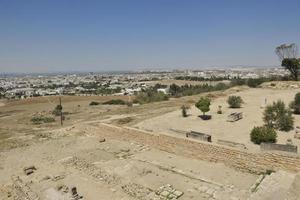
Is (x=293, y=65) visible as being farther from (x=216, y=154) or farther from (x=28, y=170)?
(x=28, y=170)

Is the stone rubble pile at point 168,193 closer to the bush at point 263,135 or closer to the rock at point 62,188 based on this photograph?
the rock at point 62,188

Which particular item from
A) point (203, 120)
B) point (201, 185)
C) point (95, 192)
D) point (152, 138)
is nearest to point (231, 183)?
point (201, 185)

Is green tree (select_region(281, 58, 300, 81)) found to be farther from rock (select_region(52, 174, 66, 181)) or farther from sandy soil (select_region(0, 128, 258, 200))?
rock (select_region(52, 174, 66, 181))

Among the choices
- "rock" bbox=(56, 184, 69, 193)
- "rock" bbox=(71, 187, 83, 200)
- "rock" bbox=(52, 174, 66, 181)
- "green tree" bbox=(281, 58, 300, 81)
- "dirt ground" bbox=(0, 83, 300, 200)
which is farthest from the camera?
"green tree" bbox=(281, 58, 300, 81)

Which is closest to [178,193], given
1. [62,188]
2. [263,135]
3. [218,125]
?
[62,188]

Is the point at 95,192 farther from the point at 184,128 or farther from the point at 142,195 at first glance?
the point at 184,128

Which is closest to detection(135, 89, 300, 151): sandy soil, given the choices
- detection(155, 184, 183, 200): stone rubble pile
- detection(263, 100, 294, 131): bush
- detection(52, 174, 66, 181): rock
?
detection(263, 100, 294, 131): bush

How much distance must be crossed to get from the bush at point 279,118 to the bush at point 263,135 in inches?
121

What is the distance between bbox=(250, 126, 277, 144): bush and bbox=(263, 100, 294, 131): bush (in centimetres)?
308

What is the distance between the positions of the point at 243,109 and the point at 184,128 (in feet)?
27.8

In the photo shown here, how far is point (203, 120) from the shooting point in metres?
21.4

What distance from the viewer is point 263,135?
14.5 metres

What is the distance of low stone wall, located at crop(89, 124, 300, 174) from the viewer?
1107 centimetres

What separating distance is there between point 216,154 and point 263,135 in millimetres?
3201
